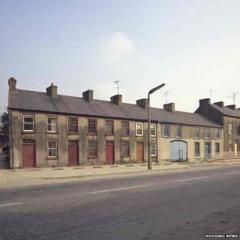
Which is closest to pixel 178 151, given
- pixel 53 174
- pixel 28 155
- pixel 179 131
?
pixel 179 131

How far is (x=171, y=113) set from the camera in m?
54.2

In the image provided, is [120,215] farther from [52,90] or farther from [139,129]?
[139,129]

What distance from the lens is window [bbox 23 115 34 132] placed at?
34.3 metres

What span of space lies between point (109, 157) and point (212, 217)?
1263 inches

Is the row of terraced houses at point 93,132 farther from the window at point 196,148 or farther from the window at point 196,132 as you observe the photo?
the window at point 196,132

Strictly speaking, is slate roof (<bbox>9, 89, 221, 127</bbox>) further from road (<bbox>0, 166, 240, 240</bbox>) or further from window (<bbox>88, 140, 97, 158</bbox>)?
road (<bbox>0, 166, 240, 240</bbox>)

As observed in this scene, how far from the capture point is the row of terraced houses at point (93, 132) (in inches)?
1361

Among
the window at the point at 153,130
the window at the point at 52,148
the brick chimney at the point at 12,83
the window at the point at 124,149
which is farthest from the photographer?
the window at the point at 153,130

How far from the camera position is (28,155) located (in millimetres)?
34406

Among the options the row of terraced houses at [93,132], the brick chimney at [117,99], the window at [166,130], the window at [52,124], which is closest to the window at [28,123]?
the row of terraced houses at [93,132]

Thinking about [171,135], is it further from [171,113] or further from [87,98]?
[87,98]

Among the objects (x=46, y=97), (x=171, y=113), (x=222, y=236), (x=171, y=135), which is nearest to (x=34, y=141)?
(x=46, y=97)

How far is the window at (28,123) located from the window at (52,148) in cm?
241

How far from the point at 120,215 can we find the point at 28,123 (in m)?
26.6
